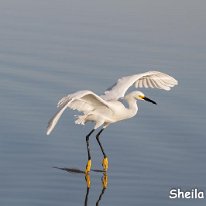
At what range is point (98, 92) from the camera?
18469 millimetres

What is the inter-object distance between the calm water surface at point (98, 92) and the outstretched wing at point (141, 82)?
19.6 inches

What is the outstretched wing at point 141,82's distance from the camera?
54.7ft

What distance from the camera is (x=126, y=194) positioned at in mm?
14062

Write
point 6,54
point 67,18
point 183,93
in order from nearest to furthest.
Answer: point 183,93, point 6,54, point 67,18

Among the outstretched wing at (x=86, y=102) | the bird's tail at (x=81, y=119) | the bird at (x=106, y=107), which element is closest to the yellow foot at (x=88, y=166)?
the bird at (x=106, y=107)

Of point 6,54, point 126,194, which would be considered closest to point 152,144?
point 126,194

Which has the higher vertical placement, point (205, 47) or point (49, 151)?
point (205, 47)

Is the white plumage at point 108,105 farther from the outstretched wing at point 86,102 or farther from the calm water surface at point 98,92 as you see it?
the calm water surface at point 98,92

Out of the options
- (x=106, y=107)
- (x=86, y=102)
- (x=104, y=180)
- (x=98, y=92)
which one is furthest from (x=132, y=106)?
(x=98, y=92)

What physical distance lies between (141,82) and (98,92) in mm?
1162

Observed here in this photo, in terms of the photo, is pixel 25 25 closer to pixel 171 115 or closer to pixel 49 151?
pixel 171 115

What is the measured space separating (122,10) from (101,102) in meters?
10.9

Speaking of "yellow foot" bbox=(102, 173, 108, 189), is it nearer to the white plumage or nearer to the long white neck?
the white plumage

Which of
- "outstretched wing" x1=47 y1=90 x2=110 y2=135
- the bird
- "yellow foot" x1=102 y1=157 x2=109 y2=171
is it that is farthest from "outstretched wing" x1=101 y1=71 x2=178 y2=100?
"yellow foot" x1=102 y1=157 x2=109 y2=171
